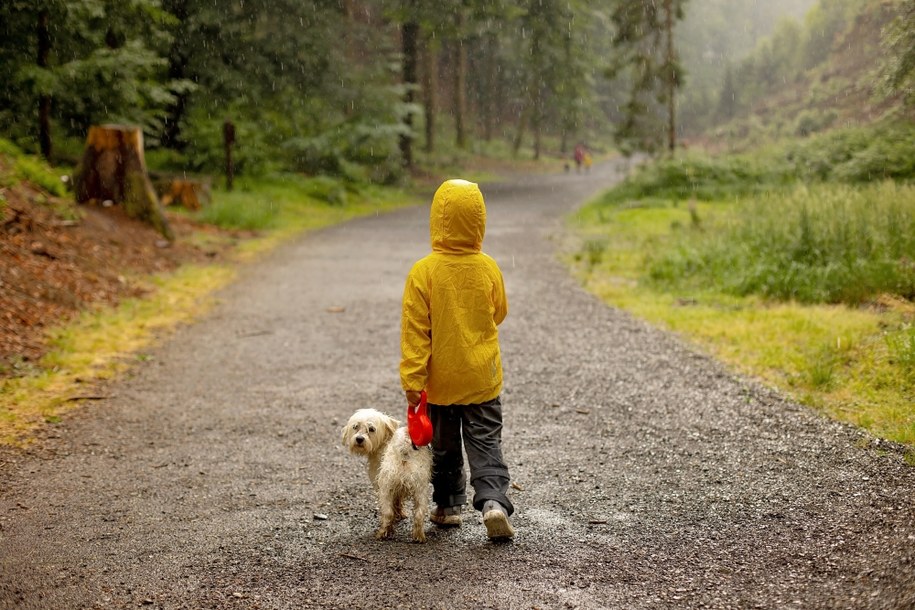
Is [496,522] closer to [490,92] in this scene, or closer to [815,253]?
[815,253]

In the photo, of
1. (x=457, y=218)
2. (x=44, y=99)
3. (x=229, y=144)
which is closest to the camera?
(x=457, y=218)

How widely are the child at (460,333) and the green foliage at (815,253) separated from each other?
259 inches

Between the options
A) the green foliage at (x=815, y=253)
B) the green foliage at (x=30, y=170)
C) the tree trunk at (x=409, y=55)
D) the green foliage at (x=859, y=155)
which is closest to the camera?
the green foliage at (x=815, y=253)

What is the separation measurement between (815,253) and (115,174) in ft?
36.4

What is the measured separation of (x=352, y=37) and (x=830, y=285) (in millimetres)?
21279

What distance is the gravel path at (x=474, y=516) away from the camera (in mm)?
3705

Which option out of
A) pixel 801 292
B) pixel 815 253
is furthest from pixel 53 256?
pixel 815 253

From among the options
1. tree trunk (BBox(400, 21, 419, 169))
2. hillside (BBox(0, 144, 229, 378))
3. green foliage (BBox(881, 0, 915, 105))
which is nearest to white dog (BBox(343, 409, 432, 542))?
hillside (BBox(0, 144, 229, 378))

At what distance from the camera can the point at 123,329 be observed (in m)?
9.20

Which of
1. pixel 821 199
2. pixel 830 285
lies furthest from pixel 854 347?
pixel 821 199

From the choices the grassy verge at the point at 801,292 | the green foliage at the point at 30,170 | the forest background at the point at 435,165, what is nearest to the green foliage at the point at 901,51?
the forest background at the point at 435,165

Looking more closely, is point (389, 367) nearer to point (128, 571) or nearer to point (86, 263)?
point (128, 571)

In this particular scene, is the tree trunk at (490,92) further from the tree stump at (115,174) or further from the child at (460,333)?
the child at (460,333)

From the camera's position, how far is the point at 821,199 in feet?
39.3
